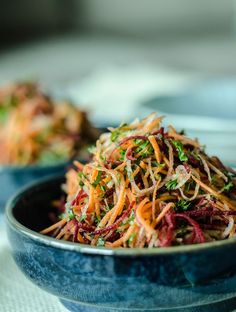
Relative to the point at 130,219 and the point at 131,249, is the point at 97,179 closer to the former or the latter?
the point at 130,219

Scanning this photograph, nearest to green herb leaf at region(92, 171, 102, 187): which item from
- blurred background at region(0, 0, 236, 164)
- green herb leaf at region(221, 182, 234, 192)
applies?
green herb leaf at region(221, 182, 234, 192)

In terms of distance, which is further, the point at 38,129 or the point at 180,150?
the point at 38,129

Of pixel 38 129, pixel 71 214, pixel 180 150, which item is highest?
pixel 180 150

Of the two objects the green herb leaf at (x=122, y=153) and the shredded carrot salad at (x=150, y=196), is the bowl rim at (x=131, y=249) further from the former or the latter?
the green herb leaf at (x=122, y=153)

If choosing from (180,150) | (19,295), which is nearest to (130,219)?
(180,150)

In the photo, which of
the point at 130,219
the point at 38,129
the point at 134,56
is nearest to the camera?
the point at 130,219

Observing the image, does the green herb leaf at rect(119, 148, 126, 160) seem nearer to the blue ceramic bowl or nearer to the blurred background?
the blue ceramic bowl

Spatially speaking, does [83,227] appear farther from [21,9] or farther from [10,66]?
[21,9]
